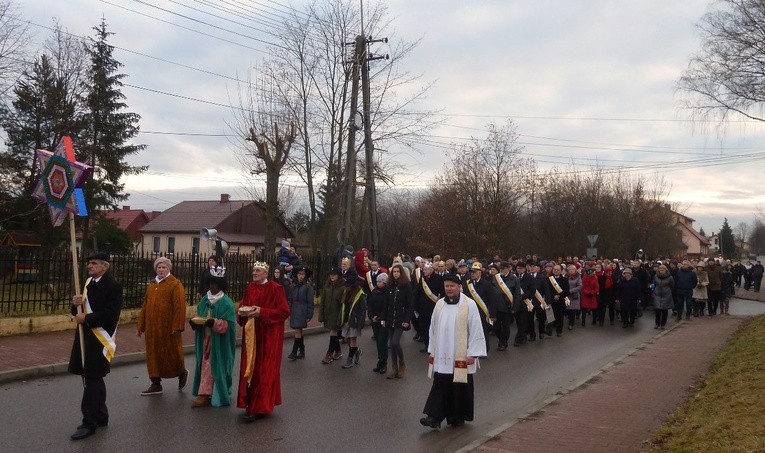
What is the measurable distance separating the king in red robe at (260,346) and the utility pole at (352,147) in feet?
42.8

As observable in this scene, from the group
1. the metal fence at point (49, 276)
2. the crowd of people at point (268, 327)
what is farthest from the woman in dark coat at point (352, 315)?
the metal fence at point (49, 276)

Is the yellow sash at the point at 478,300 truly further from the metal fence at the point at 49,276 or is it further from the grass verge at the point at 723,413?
the metal fence at the point at 49,276

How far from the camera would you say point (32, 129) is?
3184 cm

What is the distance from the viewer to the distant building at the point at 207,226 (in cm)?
6694

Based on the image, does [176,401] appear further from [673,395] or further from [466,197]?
[466,197]

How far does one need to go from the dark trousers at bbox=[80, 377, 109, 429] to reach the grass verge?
5668 millimetres

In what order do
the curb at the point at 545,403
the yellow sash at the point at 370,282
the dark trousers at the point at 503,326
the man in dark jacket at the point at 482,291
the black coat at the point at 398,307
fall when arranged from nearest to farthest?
1. the curb at the point at 545,403
2. the black coat at the point at 398,307
3. the man in dark jacket at the point at 482,291
4. the yellow sash at the point at 370,282
5. the dark trousers at the point at 503,326

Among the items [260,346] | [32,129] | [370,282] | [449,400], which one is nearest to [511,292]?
[370,282]

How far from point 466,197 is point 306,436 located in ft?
99.3

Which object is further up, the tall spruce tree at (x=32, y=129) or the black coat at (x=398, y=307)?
the tall spruce tree at (x=32, y=129)

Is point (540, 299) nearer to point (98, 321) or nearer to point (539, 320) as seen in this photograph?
point (539, 320)

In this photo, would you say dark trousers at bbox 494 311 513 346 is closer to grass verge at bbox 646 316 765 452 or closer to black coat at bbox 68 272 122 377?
grass verge at bbox 646 316 765 452

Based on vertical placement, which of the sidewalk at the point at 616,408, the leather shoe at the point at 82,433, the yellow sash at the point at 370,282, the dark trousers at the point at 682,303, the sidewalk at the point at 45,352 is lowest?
the sidewalk at the point at 616,408

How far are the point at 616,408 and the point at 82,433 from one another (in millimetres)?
6459
